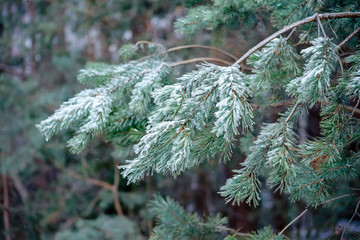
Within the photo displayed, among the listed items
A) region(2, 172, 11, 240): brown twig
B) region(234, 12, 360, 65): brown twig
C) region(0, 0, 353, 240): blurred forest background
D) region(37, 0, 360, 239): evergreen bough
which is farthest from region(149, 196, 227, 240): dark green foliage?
region(2, 172, 11, 240): brown twig

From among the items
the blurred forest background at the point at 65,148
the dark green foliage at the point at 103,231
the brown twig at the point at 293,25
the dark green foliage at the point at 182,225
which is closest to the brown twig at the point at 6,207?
the blurred forest background at the point at 65,148

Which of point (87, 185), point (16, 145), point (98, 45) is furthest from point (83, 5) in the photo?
point (87, 185)

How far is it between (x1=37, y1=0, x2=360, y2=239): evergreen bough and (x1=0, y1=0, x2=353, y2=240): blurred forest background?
1.41 meters

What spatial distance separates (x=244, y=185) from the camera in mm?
939

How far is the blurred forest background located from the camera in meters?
3.19

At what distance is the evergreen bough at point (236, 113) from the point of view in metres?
0.84

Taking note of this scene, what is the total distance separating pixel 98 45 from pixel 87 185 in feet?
6.97

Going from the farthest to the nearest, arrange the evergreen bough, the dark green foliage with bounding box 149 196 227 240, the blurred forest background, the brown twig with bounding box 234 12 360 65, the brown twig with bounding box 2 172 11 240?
1. the brown twig with bounding box 2 172 11 240
2. the blurred forest background
3. the dark green foliage with bounding box 149 196 227 240
4. the brown twig with bounding box 234 12 360 65
5. the evergreen bough

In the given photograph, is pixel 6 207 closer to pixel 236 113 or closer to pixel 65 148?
pixel 65 148

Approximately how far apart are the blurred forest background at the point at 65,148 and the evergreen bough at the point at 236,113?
1.41m

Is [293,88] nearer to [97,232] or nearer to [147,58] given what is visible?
[147,58]

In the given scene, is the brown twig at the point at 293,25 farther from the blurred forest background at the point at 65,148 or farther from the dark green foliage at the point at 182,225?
the blurred forest background at the point at 65,148

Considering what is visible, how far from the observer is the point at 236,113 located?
788mm

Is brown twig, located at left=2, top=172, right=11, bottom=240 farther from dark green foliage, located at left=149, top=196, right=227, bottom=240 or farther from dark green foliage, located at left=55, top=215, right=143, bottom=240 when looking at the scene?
dark green foliage, located at left=149, top=196, right=227, bottom=240
